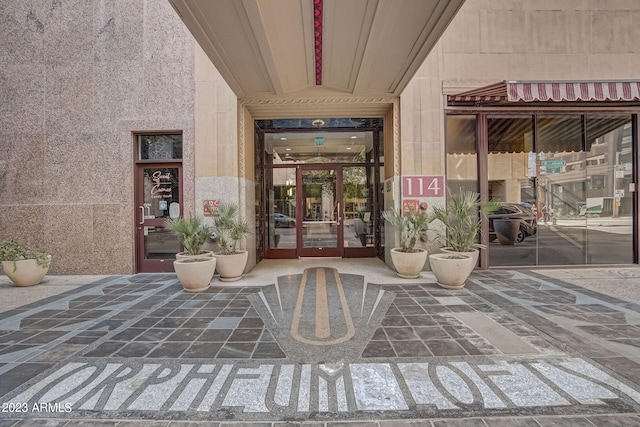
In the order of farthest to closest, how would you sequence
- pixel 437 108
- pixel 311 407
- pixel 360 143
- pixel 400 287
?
1. pixel 360 143
2. pixel 437 108
3. pixel 400 287
4. pixel 311 407

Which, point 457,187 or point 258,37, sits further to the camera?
point 457,187

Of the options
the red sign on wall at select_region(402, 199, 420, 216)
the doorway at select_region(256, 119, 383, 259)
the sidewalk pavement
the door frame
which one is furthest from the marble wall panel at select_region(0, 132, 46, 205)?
the red sign on wall at select_region(402, 199, 420, 216)

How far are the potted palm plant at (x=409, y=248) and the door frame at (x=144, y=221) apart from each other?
4.47 metres

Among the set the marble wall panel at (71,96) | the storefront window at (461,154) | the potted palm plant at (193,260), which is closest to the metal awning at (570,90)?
the storefront window at (461,154)

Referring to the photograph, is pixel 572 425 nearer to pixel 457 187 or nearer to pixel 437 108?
pixel 457 187

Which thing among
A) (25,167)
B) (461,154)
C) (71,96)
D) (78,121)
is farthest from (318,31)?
(25,167)

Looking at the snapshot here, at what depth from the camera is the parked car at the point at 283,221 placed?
7723mm

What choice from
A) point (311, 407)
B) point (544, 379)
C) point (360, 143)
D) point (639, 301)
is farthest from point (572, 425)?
point (360, 143)

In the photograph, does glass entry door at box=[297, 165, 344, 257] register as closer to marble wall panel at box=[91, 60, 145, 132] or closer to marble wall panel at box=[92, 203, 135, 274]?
marble wall panel at box=[92, 203, 135, 274]

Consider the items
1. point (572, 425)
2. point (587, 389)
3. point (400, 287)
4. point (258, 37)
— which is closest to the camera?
point (572, 425)

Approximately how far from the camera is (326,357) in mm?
2639

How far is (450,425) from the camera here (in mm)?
1819

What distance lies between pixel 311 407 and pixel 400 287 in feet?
10.4

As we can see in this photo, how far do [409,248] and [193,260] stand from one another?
3.82 meters
